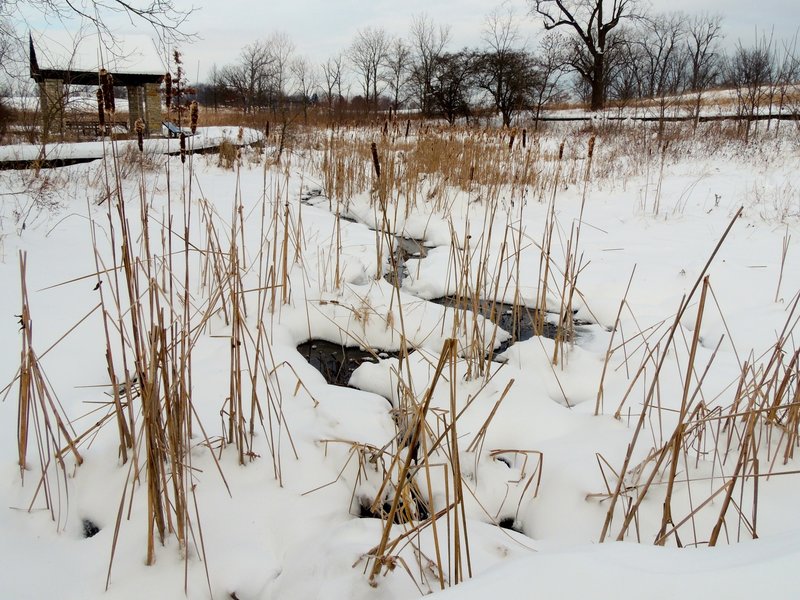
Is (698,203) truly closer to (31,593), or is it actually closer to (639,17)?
(31,593)

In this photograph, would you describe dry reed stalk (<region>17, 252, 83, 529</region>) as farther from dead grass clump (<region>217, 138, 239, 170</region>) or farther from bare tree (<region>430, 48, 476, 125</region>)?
bare tree (<region>430, 48, 476, 125</region>)

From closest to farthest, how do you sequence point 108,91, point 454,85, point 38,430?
point 108,91 < point 38,430 < point 454,85

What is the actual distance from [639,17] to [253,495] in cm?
2592

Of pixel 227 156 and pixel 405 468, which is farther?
pixel 227 156

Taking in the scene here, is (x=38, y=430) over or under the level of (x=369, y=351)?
over

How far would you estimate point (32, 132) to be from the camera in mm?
7406

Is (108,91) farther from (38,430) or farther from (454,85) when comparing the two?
(454,85)

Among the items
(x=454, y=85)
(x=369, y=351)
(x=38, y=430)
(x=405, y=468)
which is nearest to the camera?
(x=405, y=468)

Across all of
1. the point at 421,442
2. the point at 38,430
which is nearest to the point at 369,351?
the point at 421,442

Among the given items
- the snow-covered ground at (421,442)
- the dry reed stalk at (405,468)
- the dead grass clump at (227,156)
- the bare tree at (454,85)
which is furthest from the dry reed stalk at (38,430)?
the bare tree at (454,85)

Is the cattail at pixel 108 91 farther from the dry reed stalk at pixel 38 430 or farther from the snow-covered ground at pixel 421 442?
the dry reed stalk at pixel 38 430

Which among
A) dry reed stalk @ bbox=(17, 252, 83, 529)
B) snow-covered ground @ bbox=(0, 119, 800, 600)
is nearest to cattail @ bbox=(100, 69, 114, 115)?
snow-covered ground @ bbox=(0, 119, 800, 600)

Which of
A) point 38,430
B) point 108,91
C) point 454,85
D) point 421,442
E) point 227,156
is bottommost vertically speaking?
point 421,442

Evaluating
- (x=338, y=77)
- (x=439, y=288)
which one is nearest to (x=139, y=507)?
(x=439, y=288)
